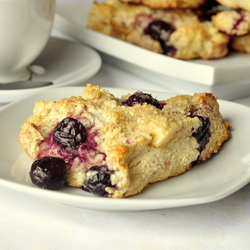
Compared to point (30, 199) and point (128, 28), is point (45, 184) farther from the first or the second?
point (128, 28)

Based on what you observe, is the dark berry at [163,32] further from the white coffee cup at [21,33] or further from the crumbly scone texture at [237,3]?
the white coffee cup at [21,33]

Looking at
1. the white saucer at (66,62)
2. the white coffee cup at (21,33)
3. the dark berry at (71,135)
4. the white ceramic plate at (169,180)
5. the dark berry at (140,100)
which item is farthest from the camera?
the white saucer at (66,62)

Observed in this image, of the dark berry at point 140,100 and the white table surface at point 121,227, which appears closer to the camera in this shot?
the white table surface at point 121,227

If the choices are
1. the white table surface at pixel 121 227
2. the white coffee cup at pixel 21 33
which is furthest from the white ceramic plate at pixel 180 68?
the white table surface at pixel 121 227

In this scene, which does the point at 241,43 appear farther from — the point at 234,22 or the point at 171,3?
the point at 171,3

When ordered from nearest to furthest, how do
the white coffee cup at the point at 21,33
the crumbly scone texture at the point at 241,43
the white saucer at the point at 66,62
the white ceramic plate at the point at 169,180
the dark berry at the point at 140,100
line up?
the white ceramic plate at the point at 169,180 < the dark berry at the point at 140,100 < the white coffee cup at the point at 21,33 < the white saucer at the point at 66,62 < the crumbly scone texture at the point at 241,43

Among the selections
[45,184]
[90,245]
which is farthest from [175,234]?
[45,184]

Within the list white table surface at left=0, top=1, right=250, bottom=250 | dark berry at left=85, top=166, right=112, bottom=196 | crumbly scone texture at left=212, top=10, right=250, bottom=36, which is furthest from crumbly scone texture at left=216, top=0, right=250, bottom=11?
dark berry at left=85, top=166, right=112, bottom=196
